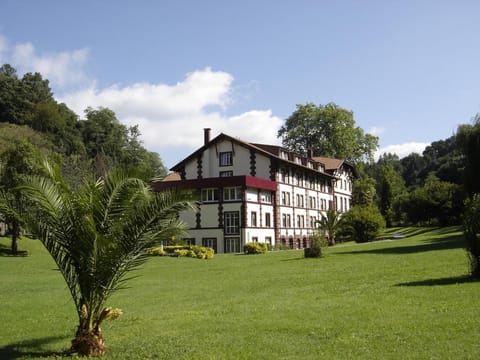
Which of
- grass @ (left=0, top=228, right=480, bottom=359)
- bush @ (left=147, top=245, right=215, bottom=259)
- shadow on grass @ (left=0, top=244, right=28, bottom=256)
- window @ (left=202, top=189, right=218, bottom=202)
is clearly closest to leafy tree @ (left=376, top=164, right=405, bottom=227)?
window @ (left=202, top=189, right=218, bottom=202)

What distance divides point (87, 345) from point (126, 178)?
3101 millimetres

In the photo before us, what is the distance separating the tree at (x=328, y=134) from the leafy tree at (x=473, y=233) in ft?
206

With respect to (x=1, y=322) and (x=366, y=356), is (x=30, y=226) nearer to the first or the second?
(x=1, y=322)

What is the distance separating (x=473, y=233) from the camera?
680 inches

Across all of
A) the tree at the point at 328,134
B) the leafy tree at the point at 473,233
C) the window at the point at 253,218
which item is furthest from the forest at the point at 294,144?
the leafy tree at the point at 473,233

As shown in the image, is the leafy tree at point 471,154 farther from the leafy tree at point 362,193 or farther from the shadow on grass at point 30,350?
the leafy tree at point 362,193

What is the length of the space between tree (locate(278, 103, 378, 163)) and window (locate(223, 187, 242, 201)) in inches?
1296

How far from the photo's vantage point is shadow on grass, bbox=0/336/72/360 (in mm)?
9688

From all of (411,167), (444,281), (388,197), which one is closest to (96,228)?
(444,281)

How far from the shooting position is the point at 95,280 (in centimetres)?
953

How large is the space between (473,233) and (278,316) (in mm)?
8523

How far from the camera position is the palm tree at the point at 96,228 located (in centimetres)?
944

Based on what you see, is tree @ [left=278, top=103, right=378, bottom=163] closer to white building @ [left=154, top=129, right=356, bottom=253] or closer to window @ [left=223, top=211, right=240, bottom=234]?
white building @ [left=154, top=129, right=356, bottom=253]

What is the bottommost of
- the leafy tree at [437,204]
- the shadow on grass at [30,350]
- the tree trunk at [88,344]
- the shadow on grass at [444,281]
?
the shadow on grass at [30,350]
